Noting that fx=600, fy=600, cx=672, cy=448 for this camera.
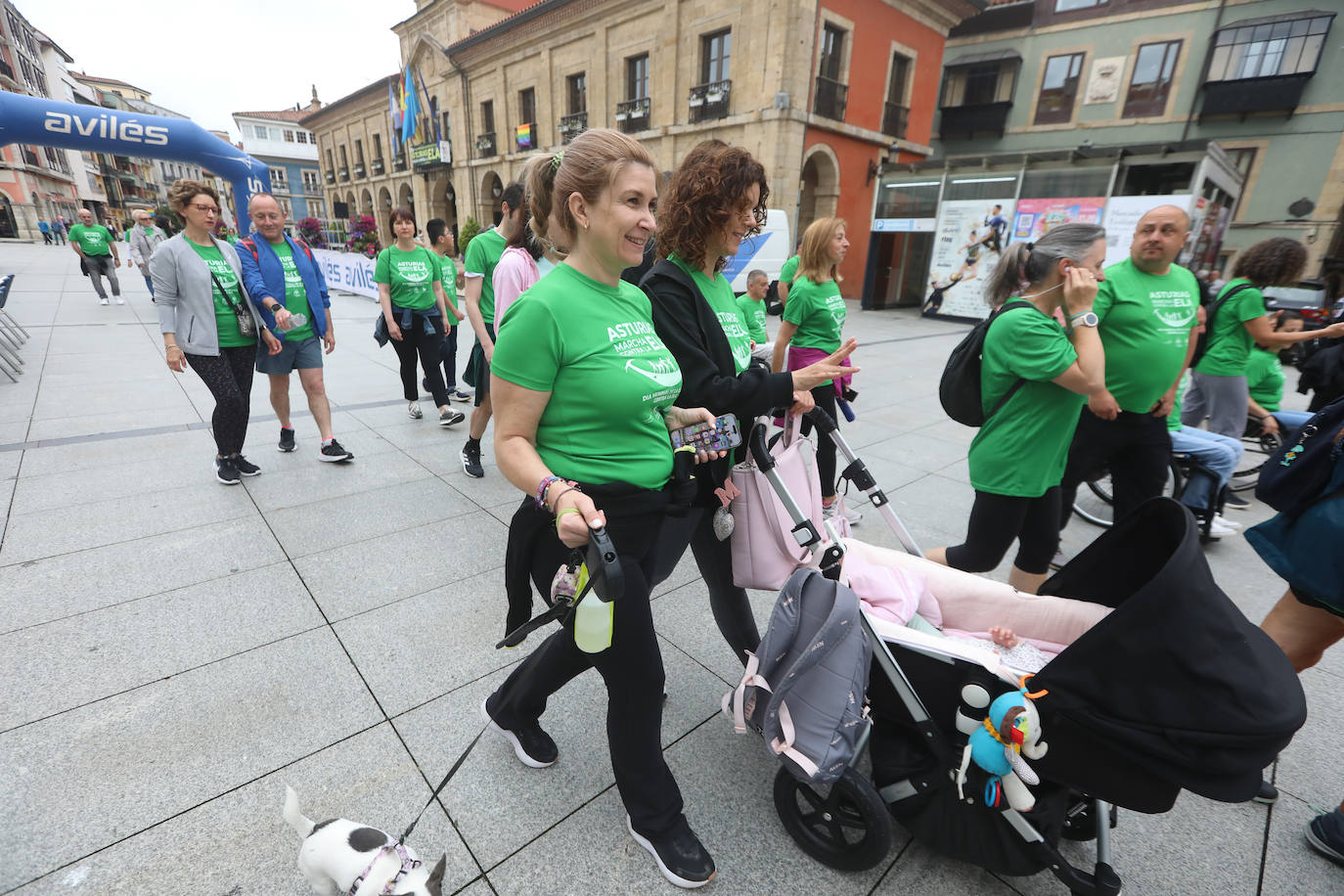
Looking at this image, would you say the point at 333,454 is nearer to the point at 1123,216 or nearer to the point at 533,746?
the point at 533,746

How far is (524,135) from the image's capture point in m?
23.9

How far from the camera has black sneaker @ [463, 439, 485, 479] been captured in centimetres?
446

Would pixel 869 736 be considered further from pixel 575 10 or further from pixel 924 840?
pixel 575 10

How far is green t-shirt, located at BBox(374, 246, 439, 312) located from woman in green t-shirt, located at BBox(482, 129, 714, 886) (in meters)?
4.01

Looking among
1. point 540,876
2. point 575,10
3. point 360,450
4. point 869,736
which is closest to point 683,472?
point 869,736

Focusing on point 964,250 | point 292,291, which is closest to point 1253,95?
point 964,250

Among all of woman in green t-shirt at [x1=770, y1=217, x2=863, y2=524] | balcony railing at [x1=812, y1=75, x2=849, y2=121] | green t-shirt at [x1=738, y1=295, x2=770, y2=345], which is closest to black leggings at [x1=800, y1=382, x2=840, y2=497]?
woman in green t-shirt at [x1=770, y1=217, x2=863, y2=524]

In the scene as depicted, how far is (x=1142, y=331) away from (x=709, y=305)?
2179mm

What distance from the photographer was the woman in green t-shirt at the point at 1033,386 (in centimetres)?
228

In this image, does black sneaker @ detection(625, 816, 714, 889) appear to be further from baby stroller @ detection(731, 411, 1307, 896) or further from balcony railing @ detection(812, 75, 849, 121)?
balcony railing @ detection(812, 75, 849, 121)

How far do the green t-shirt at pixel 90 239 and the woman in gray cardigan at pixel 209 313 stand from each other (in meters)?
11.1

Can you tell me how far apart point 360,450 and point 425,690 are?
315cm

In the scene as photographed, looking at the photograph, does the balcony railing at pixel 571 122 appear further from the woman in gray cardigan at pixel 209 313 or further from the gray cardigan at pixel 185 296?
the gray cardigan at pixel 185 296

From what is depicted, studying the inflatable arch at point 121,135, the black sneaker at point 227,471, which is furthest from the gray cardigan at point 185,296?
the inflatable arch at point 121,135
